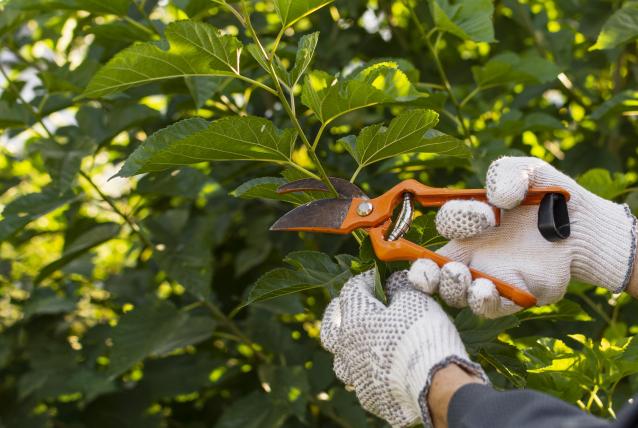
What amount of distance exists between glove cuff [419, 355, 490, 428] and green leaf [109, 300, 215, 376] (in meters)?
1.03

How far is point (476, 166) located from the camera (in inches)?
71.4

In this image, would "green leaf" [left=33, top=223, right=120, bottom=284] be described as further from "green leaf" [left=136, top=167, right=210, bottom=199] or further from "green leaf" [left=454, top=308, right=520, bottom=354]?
"green leaf" [left=454, top=308, right=520, bottom=354]

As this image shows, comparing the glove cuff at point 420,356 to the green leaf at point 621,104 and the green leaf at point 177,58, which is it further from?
the green leaf at point 621,104

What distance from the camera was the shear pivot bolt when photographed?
132 centimetres

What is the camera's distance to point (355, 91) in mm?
1353

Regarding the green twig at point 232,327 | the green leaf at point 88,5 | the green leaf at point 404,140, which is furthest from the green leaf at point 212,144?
the green twig at point 232,327

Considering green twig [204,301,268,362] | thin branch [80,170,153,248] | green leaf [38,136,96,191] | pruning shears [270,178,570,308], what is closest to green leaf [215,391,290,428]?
green twig [204,301,268,362]

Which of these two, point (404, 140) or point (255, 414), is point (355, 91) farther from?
point (255, 414)

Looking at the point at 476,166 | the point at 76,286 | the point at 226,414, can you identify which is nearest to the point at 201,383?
the point at 226,414

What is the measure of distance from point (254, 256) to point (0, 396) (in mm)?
978

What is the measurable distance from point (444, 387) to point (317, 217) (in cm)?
34

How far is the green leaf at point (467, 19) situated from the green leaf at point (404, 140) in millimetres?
410

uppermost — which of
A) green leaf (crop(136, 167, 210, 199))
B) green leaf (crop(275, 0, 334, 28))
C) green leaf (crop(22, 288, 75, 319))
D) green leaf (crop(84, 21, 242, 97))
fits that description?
green leaf (crop(275, 0, 334, 28))

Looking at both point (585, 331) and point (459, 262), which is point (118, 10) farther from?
point (585, 331)
